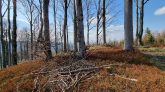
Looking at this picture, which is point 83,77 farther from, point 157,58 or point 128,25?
point 157,58

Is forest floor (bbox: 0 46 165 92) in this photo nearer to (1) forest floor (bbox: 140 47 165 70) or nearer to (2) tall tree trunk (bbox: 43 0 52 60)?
(2) tall tree trunk (bbox: 43 0 52 60)

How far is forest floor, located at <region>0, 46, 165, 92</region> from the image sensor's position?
10392mm

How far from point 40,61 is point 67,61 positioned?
2.09 metres

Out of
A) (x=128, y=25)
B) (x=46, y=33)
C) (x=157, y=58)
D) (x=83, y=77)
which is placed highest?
(x=128, y=25)

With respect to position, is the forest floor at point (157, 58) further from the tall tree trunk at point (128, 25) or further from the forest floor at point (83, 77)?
the forest floor at point (83, 77)

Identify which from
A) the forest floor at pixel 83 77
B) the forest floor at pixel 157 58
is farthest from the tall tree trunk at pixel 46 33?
the forest floor at pixel 157 58

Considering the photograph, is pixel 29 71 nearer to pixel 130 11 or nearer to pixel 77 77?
pixel 77 77

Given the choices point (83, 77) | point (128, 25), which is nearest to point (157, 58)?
point (128, 25)

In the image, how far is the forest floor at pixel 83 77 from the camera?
1039cm

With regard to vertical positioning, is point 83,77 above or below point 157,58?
below

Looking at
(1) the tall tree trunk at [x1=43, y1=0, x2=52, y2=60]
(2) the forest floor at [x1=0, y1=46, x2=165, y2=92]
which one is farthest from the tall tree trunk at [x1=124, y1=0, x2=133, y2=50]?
(1) the tall tree trunk at [x1=43, y1=0, x2=52, y2=60]

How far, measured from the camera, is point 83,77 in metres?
11.4

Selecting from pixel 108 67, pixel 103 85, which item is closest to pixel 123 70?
pixel 108 67

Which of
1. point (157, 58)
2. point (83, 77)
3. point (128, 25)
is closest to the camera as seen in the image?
point (83, 77)
